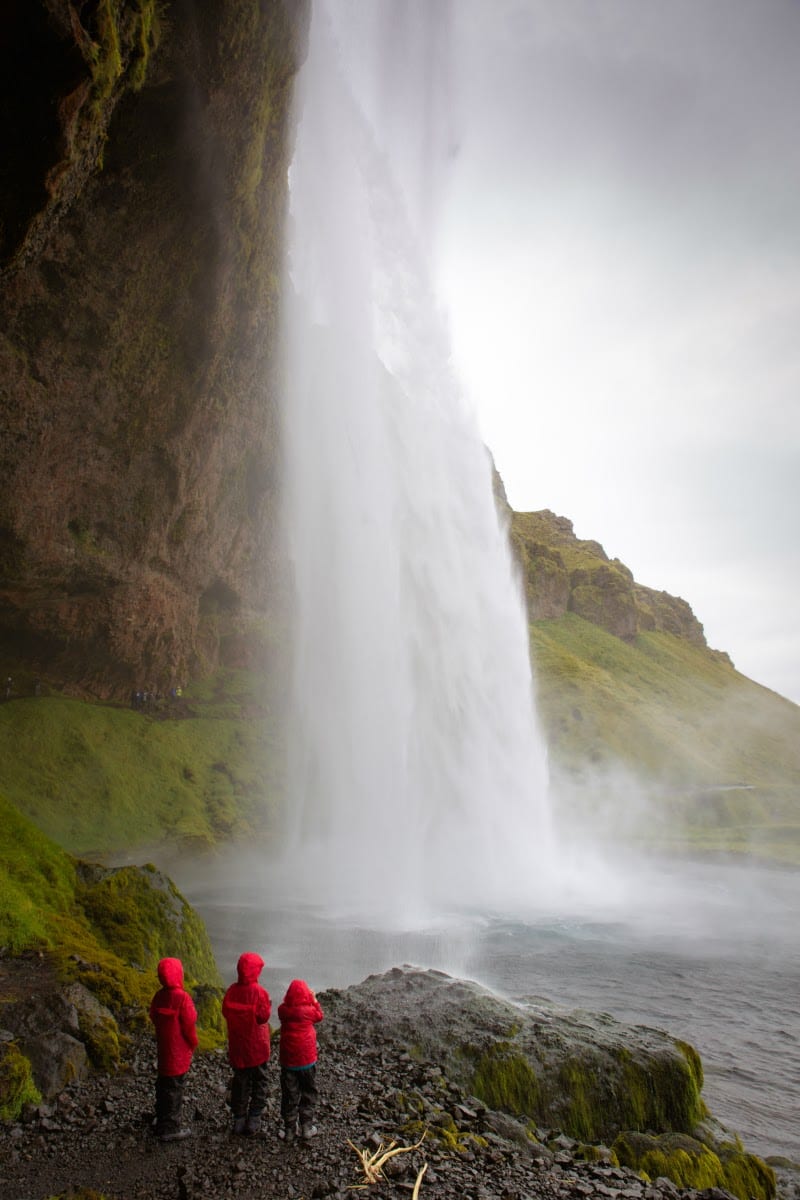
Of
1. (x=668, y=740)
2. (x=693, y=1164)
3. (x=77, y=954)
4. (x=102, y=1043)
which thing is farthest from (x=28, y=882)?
(x=668, y=740)

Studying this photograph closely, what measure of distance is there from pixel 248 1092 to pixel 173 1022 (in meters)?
1.09

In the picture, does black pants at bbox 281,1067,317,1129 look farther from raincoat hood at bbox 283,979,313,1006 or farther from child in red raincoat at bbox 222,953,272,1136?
raincoat hood at bbox 283,979,313,1006

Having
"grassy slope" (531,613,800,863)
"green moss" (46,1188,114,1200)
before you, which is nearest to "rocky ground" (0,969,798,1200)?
"green moss" (46,1188,114,1200)

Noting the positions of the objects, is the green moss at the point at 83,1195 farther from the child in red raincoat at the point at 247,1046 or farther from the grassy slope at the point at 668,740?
the grassy slope at the point at 668,740

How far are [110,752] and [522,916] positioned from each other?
26840 mm

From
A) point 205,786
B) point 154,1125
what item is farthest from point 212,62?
point 205,786

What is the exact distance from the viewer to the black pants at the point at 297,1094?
7.03 m

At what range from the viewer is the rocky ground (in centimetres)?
606

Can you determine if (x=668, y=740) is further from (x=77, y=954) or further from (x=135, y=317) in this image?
(x=77, y=954)

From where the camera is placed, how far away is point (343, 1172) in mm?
6348

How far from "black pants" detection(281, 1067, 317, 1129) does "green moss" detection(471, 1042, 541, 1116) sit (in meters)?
3.45

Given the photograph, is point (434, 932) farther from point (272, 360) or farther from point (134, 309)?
point (272, 360)

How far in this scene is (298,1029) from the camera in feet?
23.0

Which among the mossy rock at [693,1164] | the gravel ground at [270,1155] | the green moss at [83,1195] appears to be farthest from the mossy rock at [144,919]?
the mossy rock at [693,1164]
